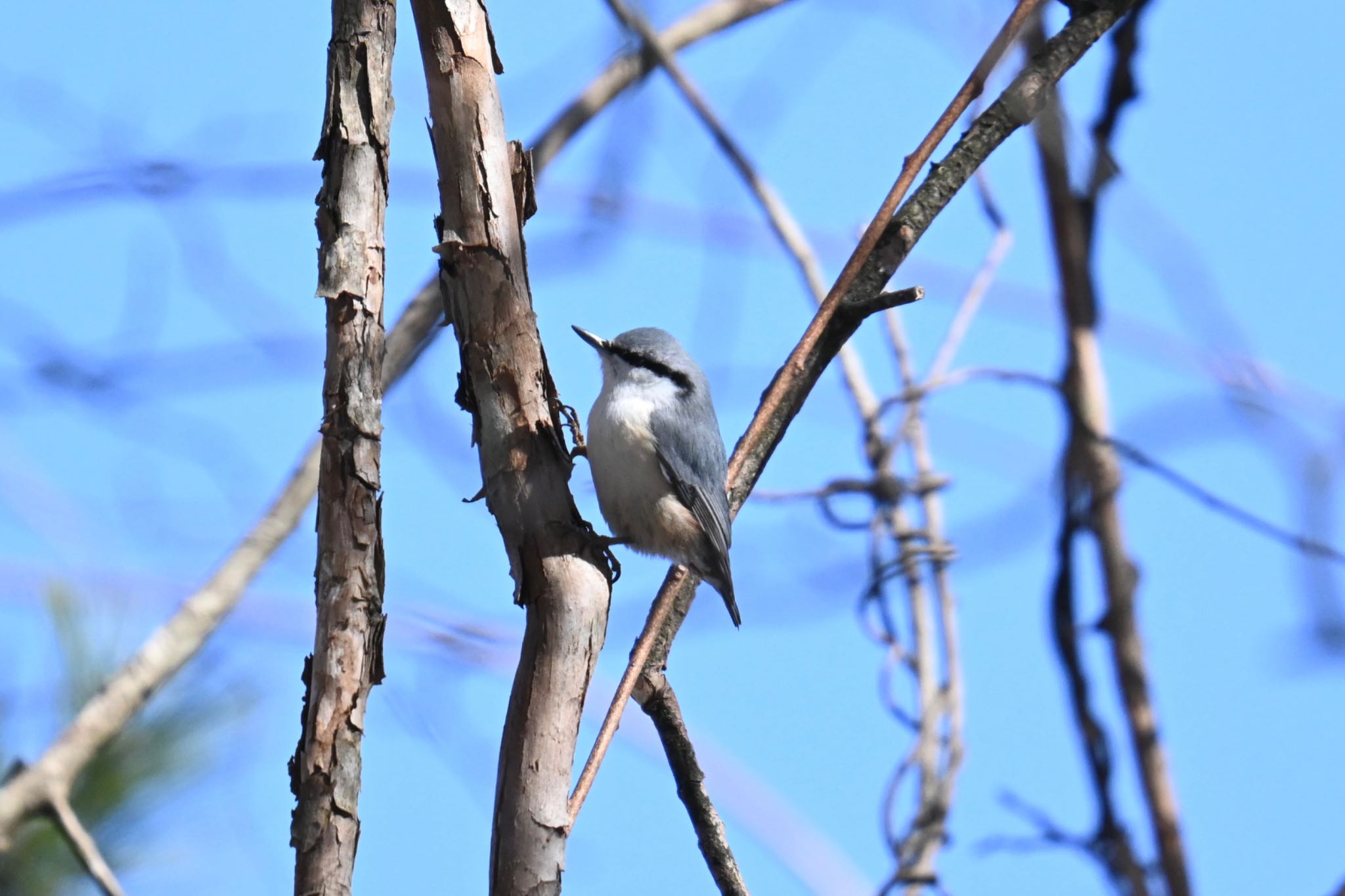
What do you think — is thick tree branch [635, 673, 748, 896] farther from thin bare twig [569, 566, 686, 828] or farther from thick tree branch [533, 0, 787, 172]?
thick tree branch [533, 0, 787, 172]

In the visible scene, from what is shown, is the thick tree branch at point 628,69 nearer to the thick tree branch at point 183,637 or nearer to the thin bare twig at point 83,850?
the thick tree branch at point 183,637

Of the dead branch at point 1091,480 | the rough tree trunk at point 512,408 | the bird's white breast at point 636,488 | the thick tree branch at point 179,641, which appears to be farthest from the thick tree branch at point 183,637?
the dead branch at point 1091,480

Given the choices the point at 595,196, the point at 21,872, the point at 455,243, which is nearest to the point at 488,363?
the point at 455,243

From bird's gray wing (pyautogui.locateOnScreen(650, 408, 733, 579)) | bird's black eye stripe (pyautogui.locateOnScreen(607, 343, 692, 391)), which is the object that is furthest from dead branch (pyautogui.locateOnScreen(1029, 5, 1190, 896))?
bird's black eye stripe (pyautogui.locateOnScreen(607, 343, 692, 391))

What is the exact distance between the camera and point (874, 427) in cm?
337

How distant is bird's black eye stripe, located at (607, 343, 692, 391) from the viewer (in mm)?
2848

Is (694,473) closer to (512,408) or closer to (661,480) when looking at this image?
(661,480)

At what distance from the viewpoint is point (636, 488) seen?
8.64 feet

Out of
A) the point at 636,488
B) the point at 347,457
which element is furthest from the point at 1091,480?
the point at 347,457

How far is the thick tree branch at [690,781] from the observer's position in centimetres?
181

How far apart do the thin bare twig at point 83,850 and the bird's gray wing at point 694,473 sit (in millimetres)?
1377

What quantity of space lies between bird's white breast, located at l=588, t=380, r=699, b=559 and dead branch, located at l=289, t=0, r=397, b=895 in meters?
1.15

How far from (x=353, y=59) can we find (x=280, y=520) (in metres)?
0.82

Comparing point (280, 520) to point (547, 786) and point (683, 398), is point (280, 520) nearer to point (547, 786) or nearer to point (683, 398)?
point (547, 786)
